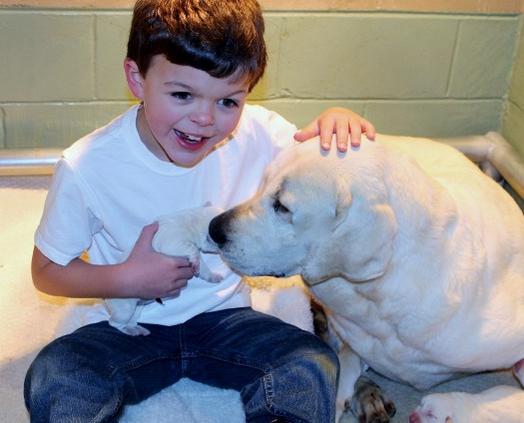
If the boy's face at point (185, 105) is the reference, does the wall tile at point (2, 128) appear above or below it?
below

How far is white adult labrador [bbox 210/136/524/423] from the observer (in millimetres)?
1506

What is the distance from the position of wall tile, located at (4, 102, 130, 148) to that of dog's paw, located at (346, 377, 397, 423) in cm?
128

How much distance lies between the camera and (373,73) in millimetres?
2754

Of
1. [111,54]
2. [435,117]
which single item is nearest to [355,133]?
[111,54]

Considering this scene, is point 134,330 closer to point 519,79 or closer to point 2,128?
point 2,128

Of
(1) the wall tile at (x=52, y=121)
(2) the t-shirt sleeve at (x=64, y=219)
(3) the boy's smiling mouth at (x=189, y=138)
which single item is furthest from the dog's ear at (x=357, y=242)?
(1) the wall tile at (x=52, y=121)

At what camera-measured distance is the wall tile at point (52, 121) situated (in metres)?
2.65

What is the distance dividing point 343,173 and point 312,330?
2.31 ft

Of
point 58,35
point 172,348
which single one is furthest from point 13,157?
point 172,348

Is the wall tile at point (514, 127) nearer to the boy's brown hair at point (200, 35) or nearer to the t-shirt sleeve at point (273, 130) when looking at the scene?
the t-shirt sleeve at point (273, 130)


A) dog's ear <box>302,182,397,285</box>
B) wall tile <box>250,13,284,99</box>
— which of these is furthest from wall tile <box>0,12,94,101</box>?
dog's ear <box>302,182,397,285</box>

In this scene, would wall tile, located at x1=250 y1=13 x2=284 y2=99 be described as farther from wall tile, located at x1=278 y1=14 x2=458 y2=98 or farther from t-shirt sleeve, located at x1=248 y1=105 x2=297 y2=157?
t-shirt sleeve, located at x1=248 y1=105 x2=297 y2=157

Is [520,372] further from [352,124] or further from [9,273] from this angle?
[9,273]

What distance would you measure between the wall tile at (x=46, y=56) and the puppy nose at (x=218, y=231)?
1.18 m
